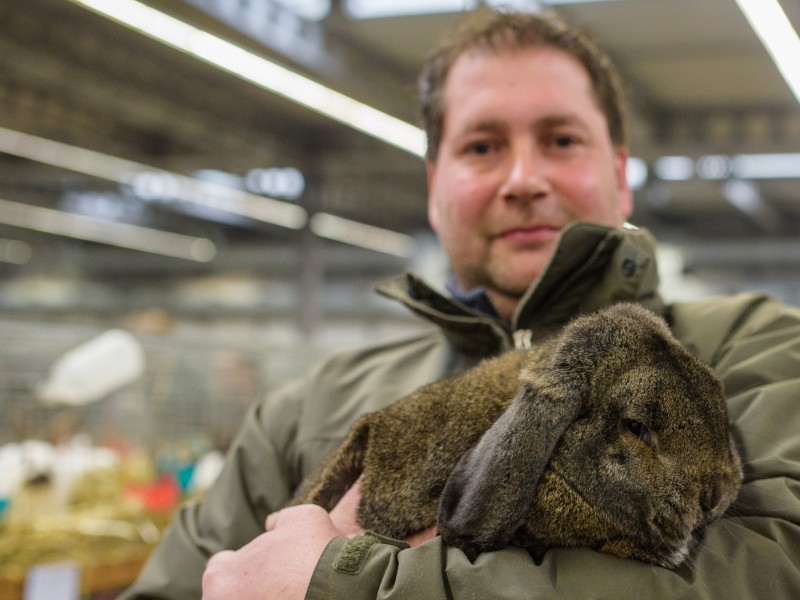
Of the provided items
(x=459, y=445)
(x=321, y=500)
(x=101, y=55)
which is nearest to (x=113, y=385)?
(x=321, y=500)

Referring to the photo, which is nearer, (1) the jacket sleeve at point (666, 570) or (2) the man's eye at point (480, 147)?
(1) the jacket sleeve at point (666, 570)

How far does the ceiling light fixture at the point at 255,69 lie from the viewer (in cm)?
606

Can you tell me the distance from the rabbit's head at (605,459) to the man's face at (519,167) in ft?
2.23

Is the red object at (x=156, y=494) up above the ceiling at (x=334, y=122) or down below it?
below

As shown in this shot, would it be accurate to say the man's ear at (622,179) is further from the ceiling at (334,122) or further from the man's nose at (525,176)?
the ceiling at (334,122)

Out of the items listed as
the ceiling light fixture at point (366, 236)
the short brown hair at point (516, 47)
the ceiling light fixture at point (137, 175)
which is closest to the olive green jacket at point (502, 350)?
the short brown hair at point (516, 47)

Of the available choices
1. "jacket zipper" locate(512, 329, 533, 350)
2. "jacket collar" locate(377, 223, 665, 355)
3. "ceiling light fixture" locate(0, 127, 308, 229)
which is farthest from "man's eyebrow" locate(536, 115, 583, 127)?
"ceiling light fixture" locate(0, 127, 308, 229)

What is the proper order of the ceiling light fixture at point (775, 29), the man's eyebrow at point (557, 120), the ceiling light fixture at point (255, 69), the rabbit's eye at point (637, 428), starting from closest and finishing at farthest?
the rabbit's eye at point (637, 428)
the man's eyebrow at point (557, 120)
the ceiling light fixture at point (775, 29)
the ceiling light fixture at point (255, 69)

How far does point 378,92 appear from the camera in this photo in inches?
338

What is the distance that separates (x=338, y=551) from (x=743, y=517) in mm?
732

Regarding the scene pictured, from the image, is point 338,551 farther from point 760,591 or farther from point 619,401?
point 760,591

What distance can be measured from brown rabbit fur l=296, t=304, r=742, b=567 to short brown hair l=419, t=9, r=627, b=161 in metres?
1.01

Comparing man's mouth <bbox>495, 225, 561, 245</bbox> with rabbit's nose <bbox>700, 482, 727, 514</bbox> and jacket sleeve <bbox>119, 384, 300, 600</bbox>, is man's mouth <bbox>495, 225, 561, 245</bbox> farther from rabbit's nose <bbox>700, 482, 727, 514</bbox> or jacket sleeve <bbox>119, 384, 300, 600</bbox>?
rabbit's nose <bbox>700, 482, 727, 514</bbox>

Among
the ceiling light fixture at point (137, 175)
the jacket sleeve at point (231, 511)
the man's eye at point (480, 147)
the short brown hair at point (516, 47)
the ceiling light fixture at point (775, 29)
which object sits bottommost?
the jacket sleeve at point (231, 511)
